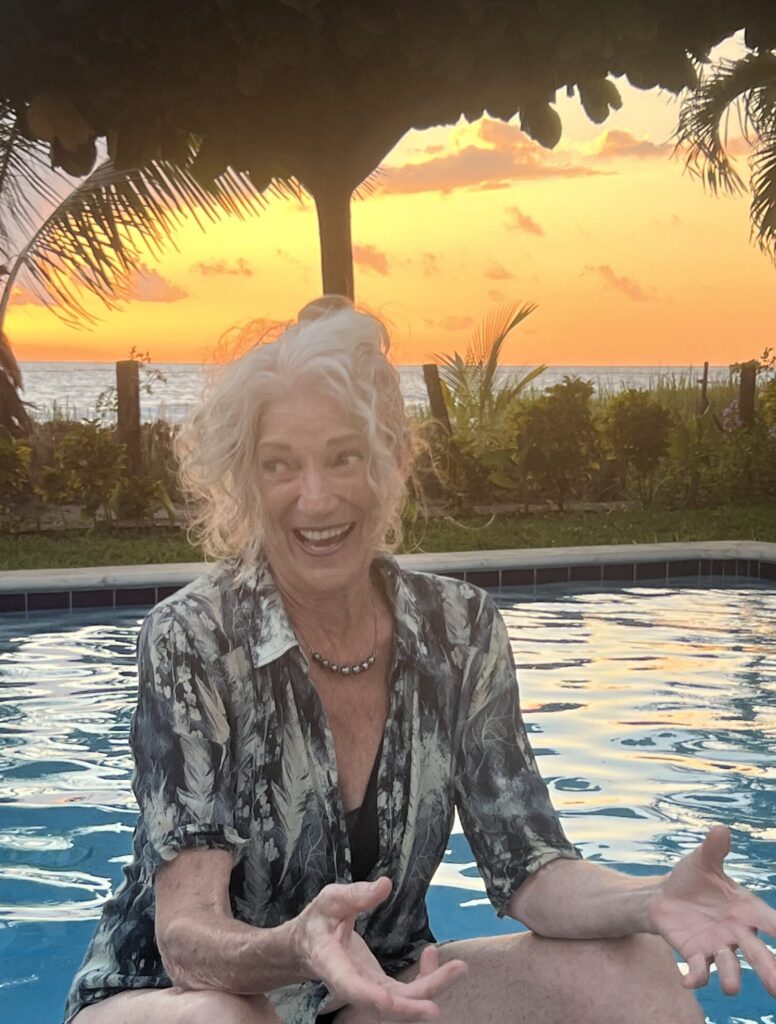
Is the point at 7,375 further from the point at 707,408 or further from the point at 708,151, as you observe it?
the point at 708,151

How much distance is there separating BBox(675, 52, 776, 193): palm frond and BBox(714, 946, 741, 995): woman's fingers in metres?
14.8

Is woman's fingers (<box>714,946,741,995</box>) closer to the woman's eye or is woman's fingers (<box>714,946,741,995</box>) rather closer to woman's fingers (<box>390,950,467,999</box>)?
woman's fingers (<box>390,950,467,999</box>)

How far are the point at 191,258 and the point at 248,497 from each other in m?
27.7

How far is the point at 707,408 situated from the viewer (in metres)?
14.7

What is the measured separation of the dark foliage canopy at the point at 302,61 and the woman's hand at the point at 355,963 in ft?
20.7

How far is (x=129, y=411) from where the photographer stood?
12477 mm

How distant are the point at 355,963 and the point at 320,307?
95cm

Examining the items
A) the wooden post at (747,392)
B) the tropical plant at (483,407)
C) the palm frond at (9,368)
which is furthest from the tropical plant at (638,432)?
the palm frond at (9,368)

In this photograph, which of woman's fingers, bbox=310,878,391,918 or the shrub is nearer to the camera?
woman's fingers, bbox=310,878,391,918

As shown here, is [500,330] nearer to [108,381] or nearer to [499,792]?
[499,792]

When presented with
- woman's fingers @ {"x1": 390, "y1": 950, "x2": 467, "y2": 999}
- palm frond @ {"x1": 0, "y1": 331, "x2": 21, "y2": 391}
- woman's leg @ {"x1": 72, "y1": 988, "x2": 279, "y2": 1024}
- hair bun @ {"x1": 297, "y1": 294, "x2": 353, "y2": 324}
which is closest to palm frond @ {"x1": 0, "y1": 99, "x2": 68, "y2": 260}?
palm frond @ {"x1": 0, "y1": 331, "x2": 21, "y2": 391}

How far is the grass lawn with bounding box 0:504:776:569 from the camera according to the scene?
1012 centimetres

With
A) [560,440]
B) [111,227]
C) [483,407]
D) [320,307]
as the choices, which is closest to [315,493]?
[320,307]

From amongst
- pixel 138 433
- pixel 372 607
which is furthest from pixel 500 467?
pixel 372 607
